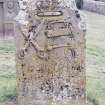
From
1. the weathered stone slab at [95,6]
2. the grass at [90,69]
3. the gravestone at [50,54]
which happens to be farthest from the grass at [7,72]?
the weathered stone slab at [95,6]

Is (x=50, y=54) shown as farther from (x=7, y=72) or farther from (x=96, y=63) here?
(x=96, y=63)

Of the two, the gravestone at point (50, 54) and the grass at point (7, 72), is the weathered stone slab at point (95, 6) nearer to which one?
the grass at point (7, 72)

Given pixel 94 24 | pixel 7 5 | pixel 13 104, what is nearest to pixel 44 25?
pixel 13 104

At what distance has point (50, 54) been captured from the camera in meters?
5.40

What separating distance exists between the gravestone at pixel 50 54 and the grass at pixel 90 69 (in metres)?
0.68

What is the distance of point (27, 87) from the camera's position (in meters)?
5.38

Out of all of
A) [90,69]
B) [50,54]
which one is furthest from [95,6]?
[50,54]

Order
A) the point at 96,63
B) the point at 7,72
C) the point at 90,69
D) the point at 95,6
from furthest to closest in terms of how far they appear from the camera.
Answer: the point at 95,6 → the point at 96,63 → the point at 90,69 → the point at 7,72

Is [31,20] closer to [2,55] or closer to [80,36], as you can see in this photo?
[80,36]

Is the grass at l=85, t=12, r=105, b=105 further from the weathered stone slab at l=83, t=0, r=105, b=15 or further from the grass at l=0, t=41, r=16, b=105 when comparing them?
the weathered stone slab at l=83, t=0, r=105, b=15

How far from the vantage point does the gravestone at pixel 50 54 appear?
5320 millimetres

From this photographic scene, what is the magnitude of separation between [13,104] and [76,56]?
1051 millimetres

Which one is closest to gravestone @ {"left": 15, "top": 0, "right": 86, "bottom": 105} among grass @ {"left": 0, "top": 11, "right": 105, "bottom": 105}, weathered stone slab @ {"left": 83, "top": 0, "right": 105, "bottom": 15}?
grass @ {"left": 0, "top": 11, "right": 105, "bottom": 105}

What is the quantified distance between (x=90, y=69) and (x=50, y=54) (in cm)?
263
